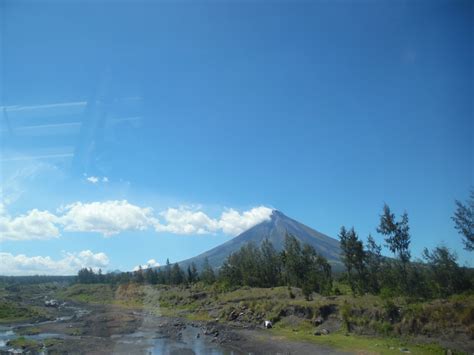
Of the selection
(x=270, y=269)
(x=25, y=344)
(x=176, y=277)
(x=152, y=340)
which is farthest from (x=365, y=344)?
(x=176, y=277)

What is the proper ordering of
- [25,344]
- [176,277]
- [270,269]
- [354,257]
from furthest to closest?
[176,277], [270,269], [354,257], [25,344]

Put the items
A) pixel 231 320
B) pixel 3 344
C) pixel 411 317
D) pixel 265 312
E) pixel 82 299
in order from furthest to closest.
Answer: pixel 82 299 → pixel 231 320 → pixel 265 312 → pixel 3 344 → pixel 411 317

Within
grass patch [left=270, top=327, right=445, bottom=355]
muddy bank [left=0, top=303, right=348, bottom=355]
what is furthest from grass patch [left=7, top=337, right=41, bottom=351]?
grass patch [left=270, top=327, right=445, bottom=355]

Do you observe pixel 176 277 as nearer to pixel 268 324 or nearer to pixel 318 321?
pixel 268 324

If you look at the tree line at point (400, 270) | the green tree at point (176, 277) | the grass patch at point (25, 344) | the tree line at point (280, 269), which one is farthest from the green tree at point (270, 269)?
the grass patch at point (25, 344)

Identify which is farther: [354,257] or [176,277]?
[176,277]

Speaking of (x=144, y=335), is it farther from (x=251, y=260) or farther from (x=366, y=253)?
(x=251, y=260)

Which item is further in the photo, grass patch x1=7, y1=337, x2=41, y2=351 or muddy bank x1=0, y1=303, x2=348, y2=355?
grass patch x1=7, y1=337, x2=41, y2=351

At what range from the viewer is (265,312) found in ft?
158

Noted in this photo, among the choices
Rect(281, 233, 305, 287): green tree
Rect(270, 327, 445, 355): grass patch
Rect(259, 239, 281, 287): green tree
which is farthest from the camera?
Rect(259, 239, 281, 287): green tree

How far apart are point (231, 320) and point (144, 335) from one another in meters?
13.8

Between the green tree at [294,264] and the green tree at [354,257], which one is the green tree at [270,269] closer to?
the green tree at [294,264]

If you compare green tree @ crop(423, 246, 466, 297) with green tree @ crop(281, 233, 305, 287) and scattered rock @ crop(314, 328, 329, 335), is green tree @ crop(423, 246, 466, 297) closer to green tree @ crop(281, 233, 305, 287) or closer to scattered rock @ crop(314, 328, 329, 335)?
scattered rock @ crop(314, 328, 329, 335)

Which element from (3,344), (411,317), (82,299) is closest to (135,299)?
(82,299)
